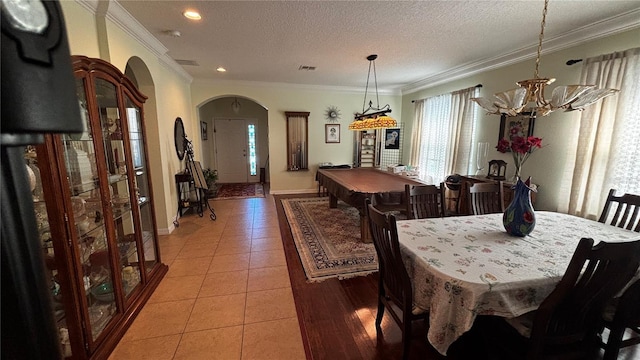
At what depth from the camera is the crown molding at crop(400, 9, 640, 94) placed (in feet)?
8.22

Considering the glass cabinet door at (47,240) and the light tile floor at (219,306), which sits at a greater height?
the glass cabinet door at (47,240)

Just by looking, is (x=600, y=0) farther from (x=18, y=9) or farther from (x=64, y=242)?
(x=64, y=242)

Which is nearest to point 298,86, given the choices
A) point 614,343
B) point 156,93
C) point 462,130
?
point 156,93

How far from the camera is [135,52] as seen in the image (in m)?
2.86

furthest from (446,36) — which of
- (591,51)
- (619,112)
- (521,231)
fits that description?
(521,231)

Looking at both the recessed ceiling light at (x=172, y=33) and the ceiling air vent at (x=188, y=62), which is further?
the ceiling air vent at (x=188, y=62)

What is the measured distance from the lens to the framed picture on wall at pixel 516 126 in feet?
11.3

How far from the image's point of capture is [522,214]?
1.74m

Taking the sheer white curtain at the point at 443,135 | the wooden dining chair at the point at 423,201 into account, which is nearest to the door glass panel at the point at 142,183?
the wooden dining chair at the point at 423,201

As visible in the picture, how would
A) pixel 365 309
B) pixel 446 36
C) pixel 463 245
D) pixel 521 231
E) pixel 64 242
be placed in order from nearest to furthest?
pixel 64 242 → pixel 463 245 → pixel 521 231 → pixel 365 309 → pixel 446 36

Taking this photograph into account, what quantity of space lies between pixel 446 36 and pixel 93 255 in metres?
3.96

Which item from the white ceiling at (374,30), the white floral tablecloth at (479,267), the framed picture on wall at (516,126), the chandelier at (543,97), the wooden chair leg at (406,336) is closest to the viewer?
the white floral tablecloth at (479,267)

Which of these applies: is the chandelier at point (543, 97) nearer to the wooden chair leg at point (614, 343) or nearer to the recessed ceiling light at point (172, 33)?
the wooden chair leg at point (614, 343)

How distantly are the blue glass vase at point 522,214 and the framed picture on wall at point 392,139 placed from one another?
16.1 feet
